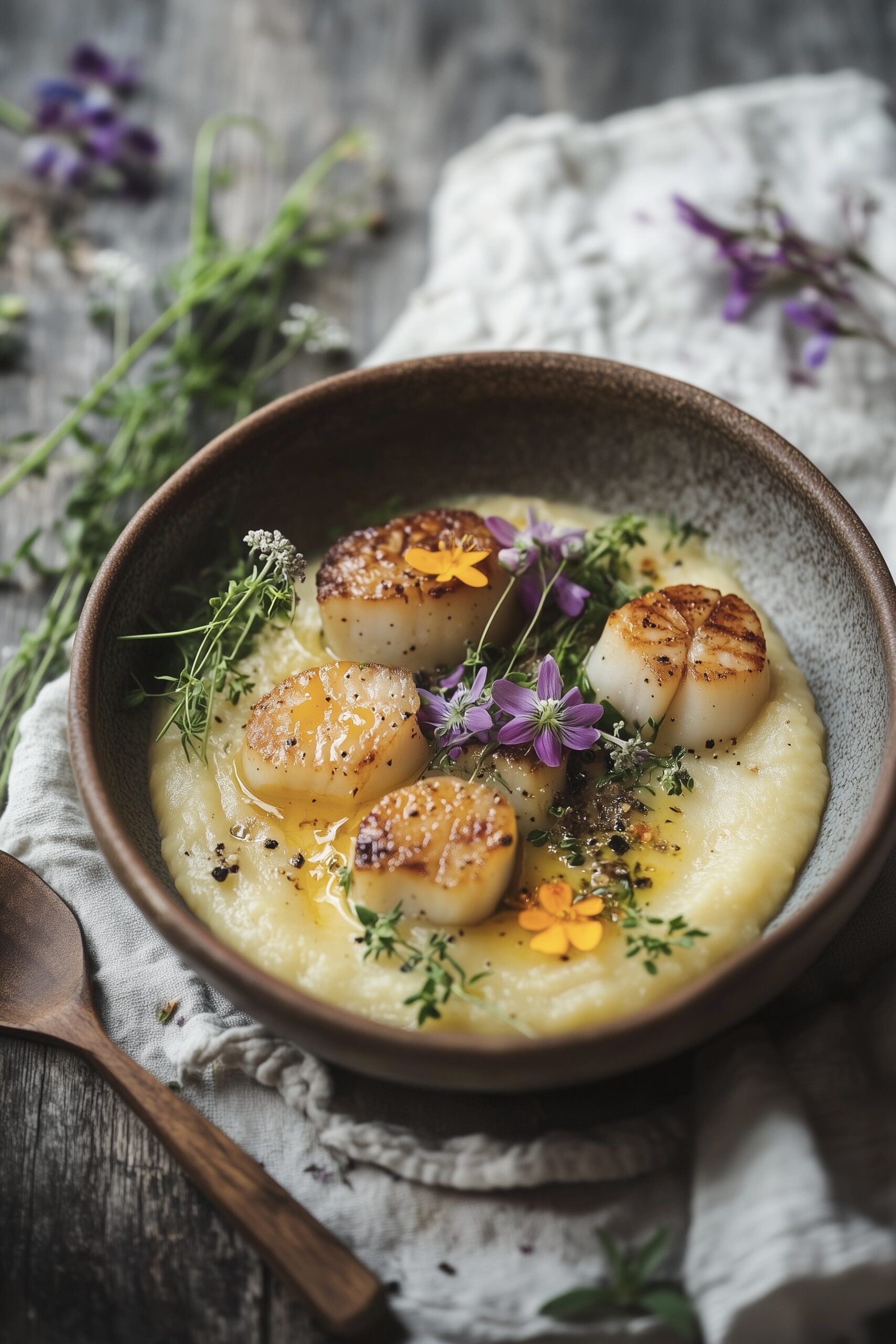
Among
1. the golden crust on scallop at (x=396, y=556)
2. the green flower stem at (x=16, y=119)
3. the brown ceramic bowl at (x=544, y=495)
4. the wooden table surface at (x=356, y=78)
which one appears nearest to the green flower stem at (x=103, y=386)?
the wooden table surface at (x=356, y=78)

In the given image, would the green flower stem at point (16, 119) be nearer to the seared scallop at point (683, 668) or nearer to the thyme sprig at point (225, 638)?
the thyme sprig at point (225, 638)

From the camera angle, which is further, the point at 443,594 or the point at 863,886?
the point at 443,594

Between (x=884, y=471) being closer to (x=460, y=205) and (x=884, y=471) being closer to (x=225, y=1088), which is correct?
(x=460, y=205)

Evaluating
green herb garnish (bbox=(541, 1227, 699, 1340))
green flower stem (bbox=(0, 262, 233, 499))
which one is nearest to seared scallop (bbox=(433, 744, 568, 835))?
green herb garnish (bbox=(541, 1227, 699, 1340))

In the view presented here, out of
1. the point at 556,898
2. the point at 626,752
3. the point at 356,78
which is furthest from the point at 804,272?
the point at 556,898

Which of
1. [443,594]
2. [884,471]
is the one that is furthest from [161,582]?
[884,471]

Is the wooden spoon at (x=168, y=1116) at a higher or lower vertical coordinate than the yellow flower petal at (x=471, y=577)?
lower

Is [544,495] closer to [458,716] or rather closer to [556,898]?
[458,716]

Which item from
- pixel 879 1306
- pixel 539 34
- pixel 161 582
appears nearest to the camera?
pixel 879 1306
